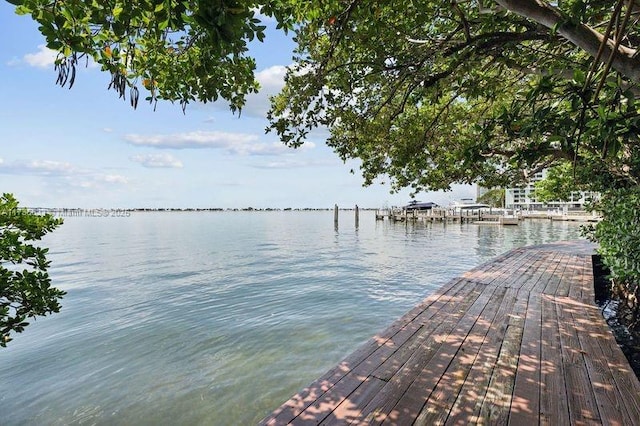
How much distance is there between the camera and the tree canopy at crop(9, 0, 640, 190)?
2232mm

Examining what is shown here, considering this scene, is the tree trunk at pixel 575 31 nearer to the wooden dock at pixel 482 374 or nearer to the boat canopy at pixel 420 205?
the wooden dock at pixel 482 374

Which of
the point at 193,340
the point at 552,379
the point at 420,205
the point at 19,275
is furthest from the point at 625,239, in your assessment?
the point at 420,205

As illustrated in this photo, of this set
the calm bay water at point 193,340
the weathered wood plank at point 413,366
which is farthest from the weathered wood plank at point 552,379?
the calm bay water at point 193,340

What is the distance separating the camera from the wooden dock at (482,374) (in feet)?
9.01

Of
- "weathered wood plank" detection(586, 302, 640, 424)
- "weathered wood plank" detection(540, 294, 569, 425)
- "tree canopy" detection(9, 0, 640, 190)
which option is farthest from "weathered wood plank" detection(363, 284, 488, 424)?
"tree canopy" detection(9, 0, 640, 190)

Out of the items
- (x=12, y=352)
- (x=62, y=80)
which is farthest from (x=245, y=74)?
(x=12, y=352)

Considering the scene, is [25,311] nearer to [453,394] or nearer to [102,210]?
[453,394]

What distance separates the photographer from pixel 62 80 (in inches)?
95.5

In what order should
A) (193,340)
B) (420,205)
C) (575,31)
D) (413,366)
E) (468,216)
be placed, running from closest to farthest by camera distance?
1. (575,31)
2. (413,366)
3. (193,340)
4. (468,216)
5. (420,205)

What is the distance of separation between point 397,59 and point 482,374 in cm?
427

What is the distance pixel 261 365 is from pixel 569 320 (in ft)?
15.5

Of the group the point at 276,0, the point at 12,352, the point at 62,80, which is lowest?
the point at 12,352

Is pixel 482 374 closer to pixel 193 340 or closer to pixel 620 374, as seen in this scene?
pixel 620 374

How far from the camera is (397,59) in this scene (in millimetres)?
5289
